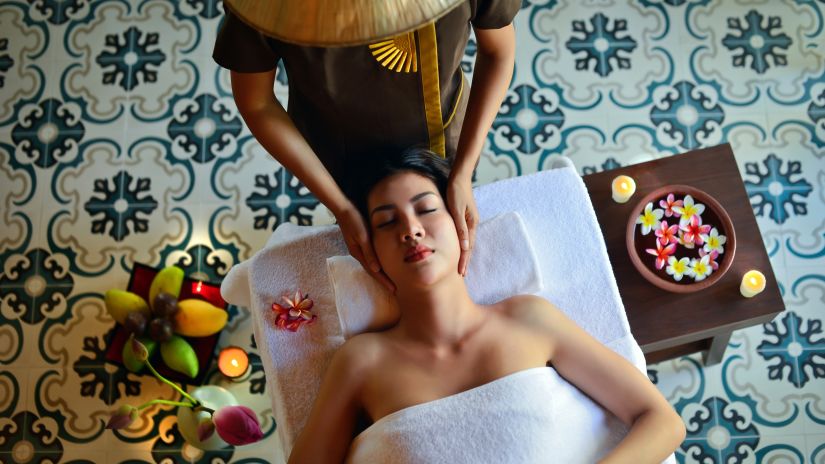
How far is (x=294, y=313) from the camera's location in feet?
5.89

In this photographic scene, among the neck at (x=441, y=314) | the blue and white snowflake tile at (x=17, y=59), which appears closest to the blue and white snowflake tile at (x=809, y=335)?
the neck at (x=441, y=314)

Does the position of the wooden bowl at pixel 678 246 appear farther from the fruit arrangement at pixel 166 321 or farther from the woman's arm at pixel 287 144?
the fruit arrangement at pixel 166 321

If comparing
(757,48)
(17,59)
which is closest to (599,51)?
(757,48)

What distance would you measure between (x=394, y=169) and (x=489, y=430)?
0.58 m

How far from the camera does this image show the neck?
1.65 meters

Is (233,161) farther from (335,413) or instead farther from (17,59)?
(335,413)

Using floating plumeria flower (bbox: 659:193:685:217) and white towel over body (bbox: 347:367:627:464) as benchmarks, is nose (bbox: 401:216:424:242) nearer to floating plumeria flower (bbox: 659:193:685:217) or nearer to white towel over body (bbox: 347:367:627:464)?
white towel over body (bbox: 347:367:627:464)

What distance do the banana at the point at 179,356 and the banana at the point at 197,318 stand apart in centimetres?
4

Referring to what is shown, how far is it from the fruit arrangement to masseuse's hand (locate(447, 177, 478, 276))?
38.1 inches

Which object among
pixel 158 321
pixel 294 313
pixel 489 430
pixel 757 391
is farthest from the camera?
pixel 757 391

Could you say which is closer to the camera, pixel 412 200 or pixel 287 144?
pixel 287 144

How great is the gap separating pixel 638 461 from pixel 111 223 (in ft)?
6.17

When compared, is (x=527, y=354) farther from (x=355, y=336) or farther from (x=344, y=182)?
(x=344, y=182)

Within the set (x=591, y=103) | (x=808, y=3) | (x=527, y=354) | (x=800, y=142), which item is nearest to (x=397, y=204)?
(x=527, y=354)
